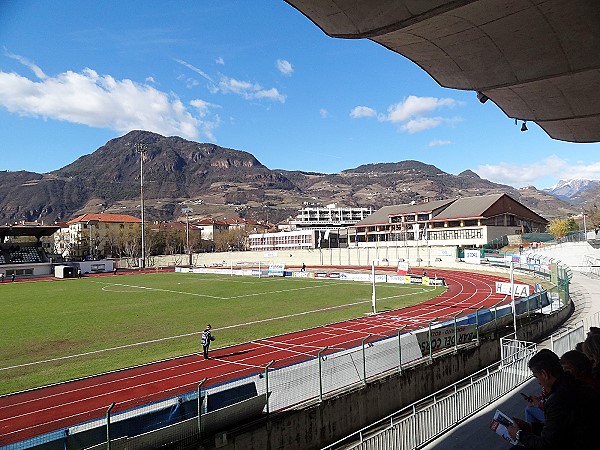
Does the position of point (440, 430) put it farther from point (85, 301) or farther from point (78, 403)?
point (85, 301)

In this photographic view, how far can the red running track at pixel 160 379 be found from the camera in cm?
1116

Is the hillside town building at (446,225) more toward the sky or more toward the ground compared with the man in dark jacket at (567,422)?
more toward the sky

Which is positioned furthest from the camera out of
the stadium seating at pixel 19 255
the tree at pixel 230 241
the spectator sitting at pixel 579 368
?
the tree at pixel 230 241

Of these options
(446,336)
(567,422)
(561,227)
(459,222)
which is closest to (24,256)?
(459,222)

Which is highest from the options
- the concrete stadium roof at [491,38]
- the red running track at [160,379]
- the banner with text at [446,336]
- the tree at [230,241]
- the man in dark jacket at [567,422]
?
the concrete stadium roof at [491,38]

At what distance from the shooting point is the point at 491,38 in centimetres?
578

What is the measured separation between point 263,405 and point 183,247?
12305 cm

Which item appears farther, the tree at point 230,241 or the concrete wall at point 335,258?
the tree at point 230,241

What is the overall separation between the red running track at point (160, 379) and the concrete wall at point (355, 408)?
4.69 feet

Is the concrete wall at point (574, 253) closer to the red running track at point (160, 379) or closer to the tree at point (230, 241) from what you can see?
the red running track at point (160, 379)

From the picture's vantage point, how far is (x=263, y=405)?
10633mm

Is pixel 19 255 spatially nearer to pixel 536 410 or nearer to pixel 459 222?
pixel 459 222

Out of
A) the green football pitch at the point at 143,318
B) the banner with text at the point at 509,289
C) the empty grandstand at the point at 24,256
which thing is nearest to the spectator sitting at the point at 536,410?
the green football pitch at the point at 143,318

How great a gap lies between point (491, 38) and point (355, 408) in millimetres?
10371
